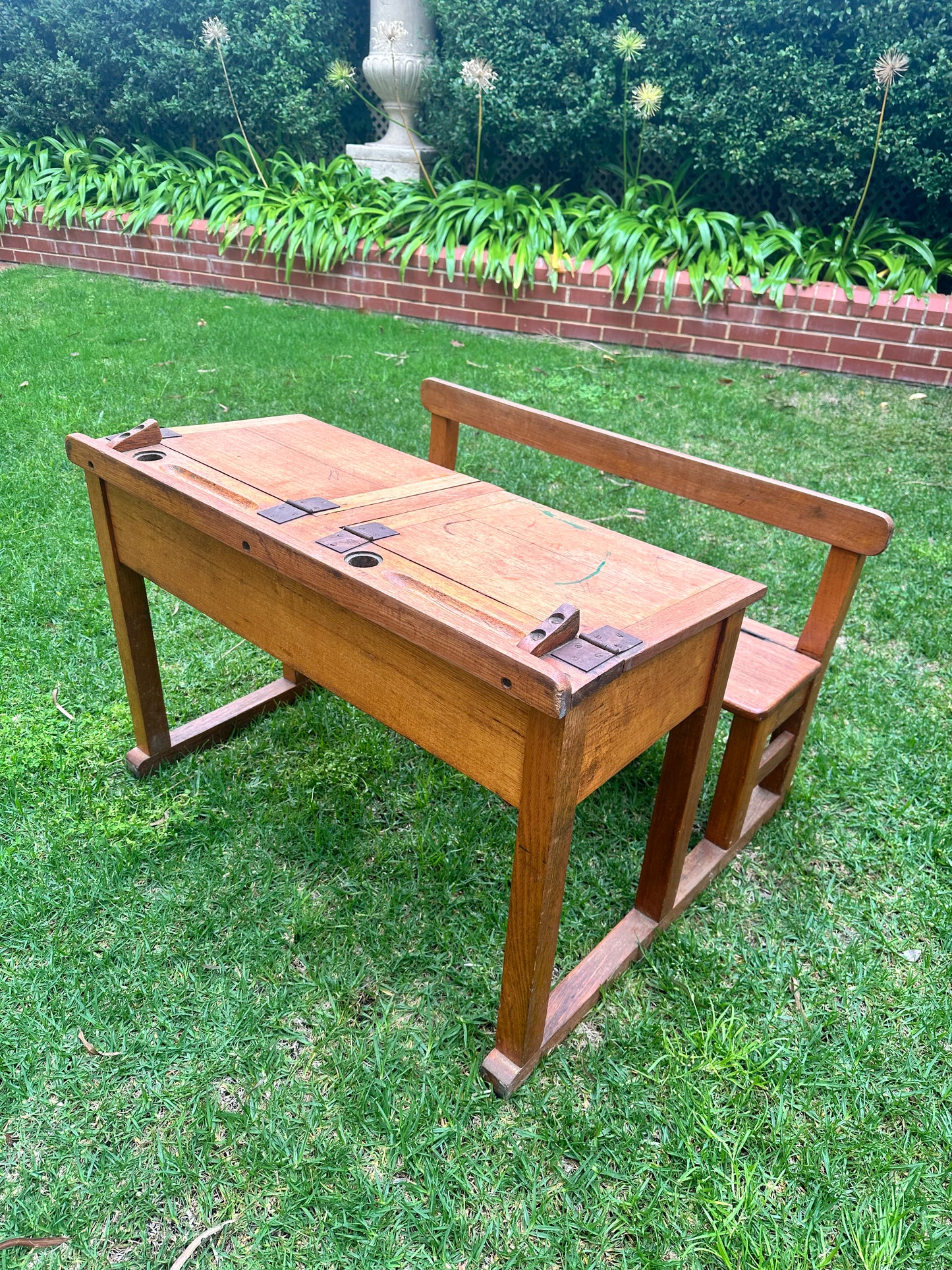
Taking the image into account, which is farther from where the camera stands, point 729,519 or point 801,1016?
point 729,519

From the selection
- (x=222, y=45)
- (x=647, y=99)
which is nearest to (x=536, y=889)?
(x=647, y=99)

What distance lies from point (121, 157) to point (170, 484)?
22.3ft

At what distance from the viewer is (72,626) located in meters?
2.83

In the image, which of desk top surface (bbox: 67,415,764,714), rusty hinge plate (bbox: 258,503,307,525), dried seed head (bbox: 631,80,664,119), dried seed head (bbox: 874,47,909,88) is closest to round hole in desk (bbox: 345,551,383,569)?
desk top surface (bbox: 67,415,764,714)

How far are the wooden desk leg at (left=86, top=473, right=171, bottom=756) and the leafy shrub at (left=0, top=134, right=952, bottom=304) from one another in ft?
13.9

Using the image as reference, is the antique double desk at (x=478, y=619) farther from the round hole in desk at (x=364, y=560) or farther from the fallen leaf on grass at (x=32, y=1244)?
the fallen leaf on grass at (x=32, y=1244)

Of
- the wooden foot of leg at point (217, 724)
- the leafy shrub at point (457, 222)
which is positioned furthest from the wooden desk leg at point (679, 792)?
the leafy shrub at point (457, 222)

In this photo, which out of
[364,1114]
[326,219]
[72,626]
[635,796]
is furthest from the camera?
[326,219]

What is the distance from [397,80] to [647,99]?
7.32ft

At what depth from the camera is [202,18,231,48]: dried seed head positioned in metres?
5.91

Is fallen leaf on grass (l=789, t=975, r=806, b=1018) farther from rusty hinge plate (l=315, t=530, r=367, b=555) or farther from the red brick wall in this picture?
the red brick wall

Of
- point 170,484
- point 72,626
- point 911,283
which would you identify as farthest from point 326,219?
point 170,484

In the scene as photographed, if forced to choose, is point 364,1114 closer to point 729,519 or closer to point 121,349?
point 729,519

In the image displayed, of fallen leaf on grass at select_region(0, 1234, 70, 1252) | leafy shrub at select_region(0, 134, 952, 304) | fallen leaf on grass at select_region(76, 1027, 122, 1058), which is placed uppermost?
leafy shrub at select_region(0, 134, 952, 304)
